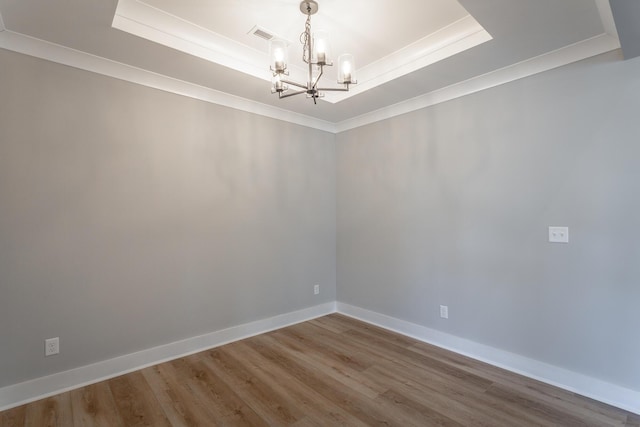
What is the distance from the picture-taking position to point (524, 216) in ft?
8.50

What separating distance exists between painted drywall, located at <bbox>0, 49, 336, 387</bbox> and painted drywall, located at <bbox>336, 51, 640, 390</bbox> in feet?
4.52

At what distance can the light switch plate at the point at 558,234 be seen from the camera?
2.39 m

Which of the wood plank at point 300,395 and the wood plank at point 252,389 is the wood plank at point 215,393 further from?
the wood plank at point 300,395

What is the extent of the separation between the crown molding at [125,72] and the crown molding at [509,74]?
1313 mm

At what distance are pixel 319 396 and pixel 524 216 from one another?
2222 mm

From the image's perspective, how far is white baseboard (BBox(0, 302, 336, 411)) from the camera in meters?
2.18

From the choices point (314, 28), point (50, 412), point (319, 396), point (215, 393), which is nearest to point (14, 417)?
point (50, 412)

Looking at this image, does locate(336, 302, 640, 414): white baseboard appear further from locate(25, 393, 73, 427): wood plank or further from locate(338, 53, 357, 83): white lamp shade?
locate(25, 393, 73, 427): wood plank

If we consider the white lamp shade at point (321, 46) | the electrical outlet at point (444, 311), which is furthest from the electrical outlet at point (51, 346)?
the electrical outlet at point (444, 311)

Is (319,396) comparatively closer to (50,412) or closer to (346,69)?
(50,412)

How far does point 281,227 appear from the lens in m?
3.71

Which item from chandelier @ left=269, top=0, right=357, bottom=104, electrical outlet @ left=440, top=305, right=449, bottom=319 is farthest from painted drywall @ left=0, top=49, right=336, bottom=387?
electrical outlet @ left=440, top=305, right=449, bottom=319

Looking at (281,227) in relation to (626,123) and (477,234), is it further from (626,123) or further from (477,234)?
(626,123)

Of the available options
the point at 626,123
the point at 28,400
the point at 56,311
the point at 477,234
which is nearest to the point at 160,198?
A: the point at 56,311
